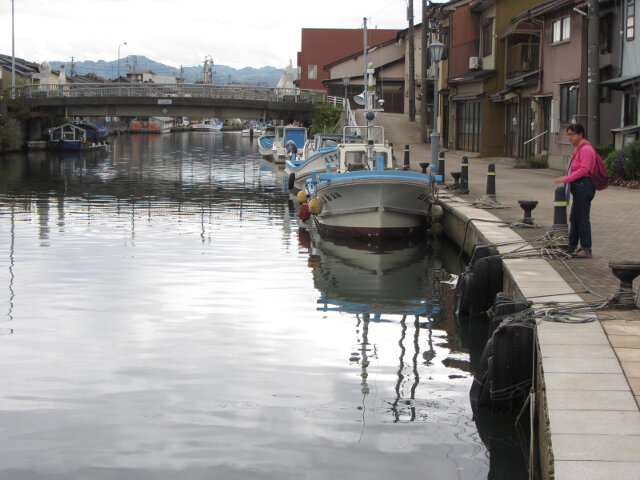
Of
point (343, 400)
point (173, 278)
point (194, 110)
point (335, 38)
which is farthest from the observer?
point (335, 38)

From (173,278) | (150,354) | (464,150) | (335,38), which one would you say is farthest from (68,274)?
(335,38)

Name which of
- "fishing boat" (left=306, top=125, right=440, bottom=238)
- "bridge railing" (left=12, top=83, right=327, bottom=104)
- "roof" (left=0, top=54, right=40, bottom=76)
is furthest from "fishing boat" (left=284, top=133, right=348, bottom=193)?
"roof" (left=0, top=54, right=40, bottom=76)

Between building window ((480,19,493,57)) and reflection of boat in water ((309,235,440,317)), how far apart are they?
864 inches

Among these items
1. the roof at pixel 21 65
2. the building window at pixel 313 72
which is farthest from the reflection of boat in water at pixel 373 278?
the roof at pixel 21 65

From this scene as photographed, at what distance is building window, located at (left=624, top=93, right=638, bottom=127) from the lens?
25844 mm

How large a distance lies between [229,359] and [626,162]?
16.0 metres

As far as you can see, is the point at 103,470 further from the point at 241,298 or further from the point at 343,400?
the point at 241,298

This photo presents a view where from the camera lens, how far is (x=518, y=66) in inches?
1510

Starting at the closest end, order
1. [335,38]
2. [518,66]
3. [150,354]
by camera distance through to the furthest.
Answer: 1. [150,354]
2. [518,66]
3. [335,38]

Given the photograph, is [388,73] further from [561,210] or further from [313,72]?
[561,210]

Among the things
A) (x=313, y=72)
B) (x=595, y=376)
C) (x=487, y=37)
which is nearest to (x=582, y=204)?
(x=595, y=376)

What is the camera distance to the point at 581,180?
41.1ft

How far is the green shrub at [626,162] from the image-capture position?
2295 centimetres

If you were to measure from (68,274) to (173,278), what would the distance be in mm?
2113
